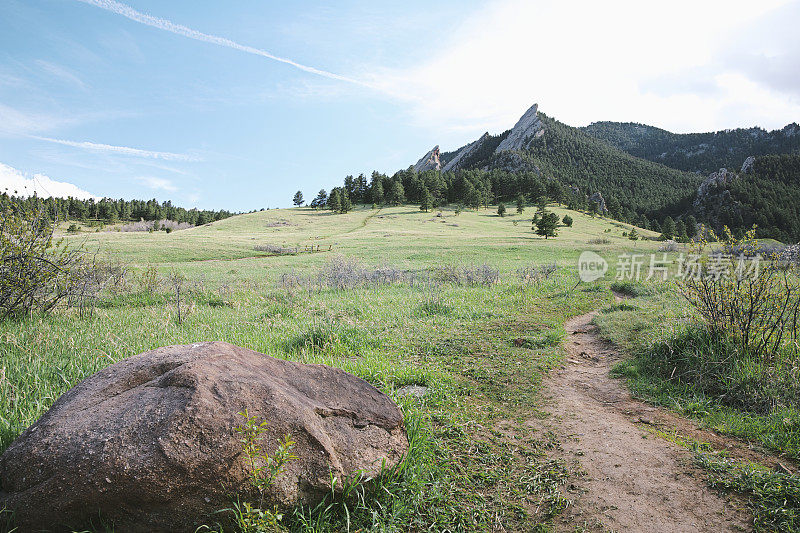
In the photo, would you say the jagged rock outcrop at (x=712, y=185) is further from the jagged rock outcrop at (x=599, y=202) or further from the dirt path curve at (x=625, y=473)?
the dirt path curve at (x=625, y=473)

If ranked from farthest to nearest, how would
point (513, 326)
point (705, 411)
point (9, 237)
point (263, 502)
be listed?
point (513, 326), point (9, 237), point (705, 411), point (263, 502)

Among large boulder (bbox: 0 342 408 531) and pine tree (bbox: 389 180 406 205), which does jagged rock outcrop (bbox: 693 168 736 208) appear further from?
large boulder (bbox: 0 342 408 531)

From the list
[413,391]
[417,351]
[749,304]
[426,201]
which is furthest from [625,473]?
[426,201]

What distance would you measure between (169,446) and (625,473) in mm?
4406

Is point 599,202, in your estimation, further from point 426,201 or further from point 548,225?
point 548,225

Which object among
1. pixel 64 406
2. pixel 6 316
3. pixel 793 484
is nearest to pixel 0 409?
pixel 64 406

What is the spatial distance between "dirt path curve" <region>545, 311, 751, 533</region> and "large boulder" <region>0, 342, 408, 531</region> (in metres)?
1.99

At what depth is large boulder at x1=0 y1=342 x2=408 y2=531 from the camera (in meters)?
2.55

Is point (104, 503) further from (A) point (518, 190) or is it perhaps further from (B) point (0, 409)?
(A) point (518, 190)

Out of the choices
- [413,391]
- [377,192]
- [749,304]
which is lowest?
[413,391]

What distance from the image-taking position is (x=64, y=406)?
3.14 metres

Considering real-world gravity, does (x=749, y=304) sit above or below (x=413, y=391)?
above

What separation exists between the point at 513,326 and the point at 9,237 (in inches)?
461

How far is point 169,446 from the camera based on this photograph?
105 inches
